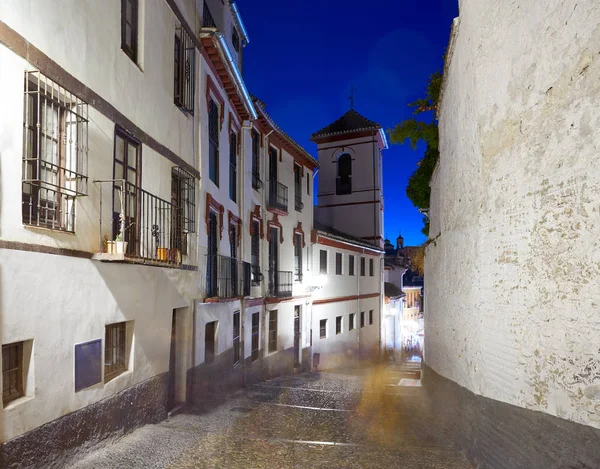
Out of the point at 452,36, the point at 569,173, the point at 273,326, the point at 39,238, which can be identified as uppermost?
the point at 452,36

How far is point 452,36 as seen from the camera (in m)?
7.80

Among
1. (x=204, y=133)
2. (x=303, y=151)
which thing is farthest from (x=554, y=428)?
(x=303, y=151)

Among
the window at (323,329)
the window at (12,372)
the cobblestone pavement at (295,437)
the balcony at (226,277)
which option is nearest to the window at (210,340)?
the balcony at (226,277)

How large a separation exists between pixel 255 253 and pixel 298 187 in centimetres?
577

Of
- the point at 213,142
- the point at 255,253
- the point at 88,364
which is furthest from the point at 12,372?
the point at 255,253

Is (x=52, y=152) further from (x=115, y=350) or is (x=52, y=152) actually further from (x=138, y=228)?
(x=115, y=350)

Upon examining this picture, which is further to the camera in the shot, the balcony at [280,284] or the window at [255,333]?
the balcony at [280,284]

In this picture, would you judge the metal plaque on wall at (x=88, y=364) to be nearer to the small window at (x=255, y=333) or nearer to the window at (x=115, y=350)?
the window at (x=115, y=350)

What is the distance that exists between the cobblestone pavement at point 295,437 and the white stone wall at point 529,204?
151 cm

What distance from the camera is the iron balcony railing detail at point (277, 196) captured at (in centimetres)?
1735

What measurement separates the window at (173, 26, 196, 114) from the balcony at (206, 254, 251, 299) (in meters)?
3.60

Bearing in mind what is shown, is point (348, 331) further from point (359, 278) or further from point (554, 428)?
point (554, 428)

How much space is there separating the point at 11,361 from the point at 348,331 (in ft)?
69.2

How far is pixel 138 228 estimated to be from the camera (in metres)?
7.83
